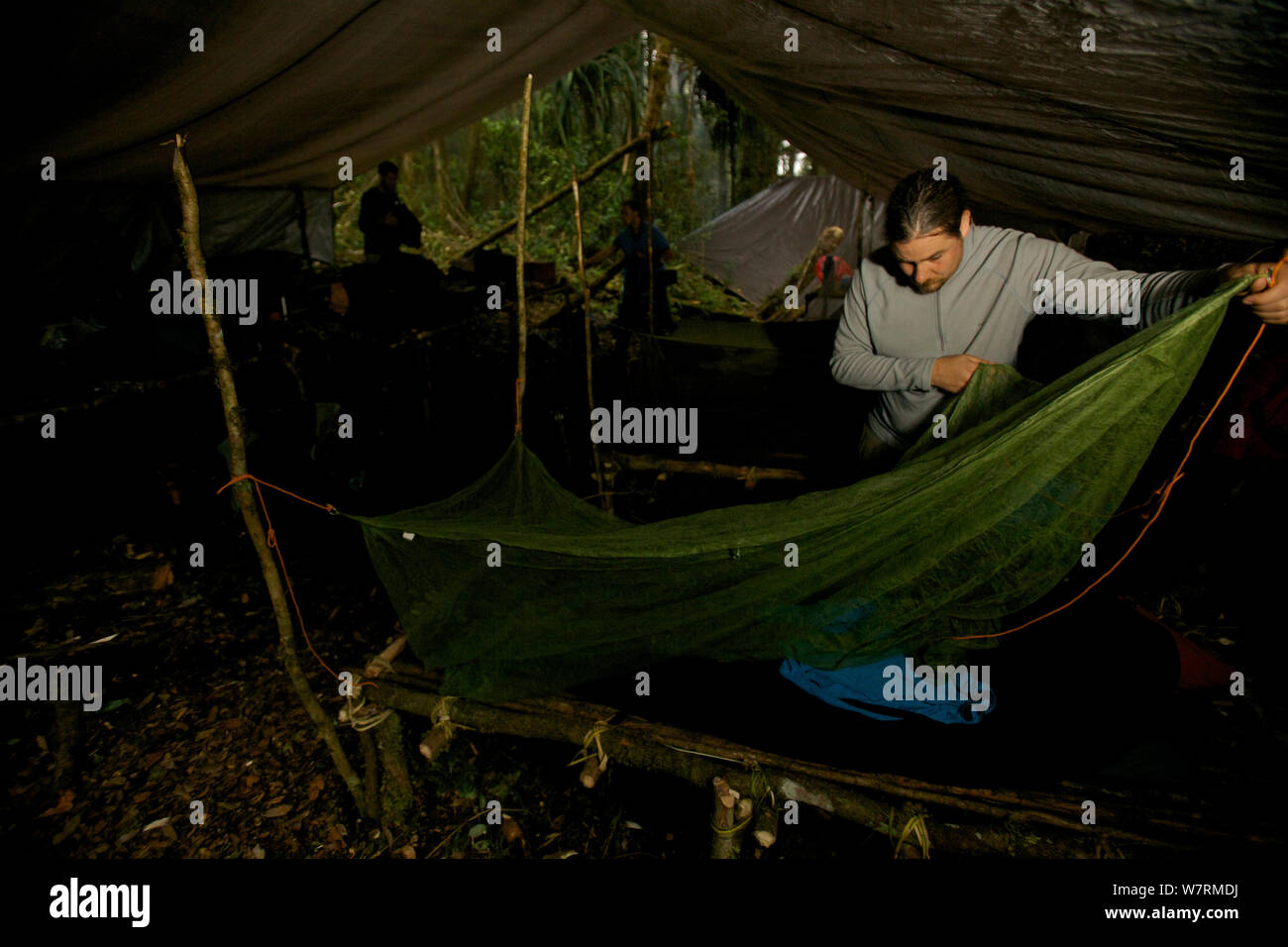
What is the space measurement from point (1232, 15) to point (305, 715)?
3.79m

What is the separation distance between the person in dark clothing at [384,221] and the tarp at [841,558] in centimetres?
542

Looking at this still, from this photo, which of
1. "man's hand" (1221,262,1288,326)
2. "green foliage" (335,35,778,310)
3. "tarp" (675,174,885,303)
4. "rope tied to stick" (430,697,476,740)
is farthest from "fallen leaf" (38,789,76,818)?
"tarp" (675,174,885,303)

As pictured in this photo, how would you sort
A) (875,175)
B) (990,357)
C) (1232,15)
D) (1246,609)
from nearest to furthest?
1. (1232,15)
2. (990,357)
3. (1246,609)
4. (875,175)

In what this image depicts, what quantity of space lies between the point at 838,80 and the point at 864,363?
106 cm

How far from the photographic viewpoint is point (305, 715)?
9.34 feet

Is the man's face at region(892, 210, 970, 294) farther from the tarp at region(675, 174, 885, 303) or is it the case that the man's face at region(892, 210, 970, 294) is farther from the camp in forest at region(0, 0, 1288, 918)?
the tarp at region(675, 174, 885, 303)

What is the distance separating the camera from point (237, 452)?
1919mm

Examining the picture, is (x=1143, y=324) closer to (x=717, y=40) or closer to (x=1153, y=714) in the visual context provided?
(x=1153, y=714)

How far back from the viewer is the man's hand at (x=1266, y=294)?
1323 millimetres

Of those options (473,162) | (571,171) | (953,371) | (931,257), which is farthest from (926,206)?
(473,162)

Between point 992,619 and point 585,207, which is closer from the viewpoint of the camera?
point 992,619

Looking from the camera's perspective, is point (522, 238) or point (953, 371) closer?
point (953, 371)

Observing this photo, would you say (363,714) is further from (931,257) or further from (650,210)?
(650,210)

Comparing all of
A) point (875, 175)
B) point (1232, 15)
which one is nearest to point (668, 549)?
point (1232, 15)
